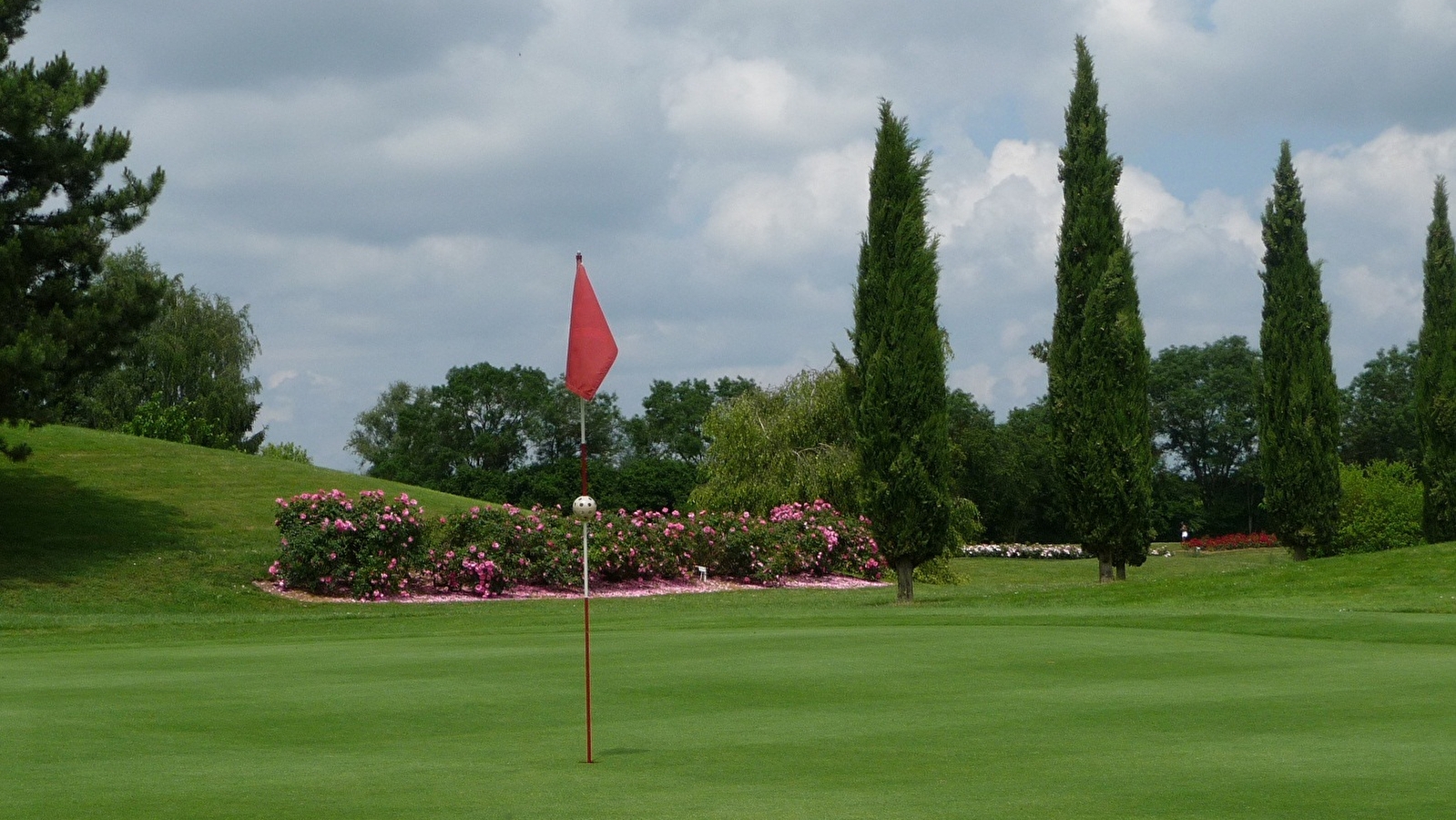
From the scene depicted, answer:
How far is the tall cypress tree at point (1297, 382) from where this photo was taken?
2995cm

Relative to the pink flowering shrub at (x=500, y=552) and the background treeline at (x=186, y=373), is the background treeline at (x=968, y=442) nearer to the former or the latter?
the background treeline at (x=186, y=373)

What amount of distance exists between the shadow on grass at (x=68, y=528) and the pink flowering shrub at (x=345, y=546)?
4.15 metres

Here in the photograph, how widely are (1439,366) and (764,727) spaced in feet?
95.9

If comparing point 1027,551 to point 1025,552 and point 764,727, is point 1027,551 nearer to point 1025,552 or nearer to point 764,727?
point 1025,552

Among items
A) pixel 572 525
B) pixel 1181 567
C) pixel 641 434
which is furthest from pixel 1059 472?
pixel 641 434

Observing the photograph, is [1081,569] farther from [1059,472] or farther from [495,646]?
[495,646]

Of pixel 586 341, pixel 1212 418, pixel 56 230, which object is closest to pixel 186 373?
pixel 56 230

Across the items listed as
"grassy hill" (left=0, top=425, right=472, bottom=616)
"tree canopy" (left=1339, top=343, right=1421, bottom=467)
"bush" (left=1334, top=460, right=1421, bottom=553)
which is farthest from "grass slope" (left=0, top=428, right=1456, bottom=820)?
"tree canopy" (left=1339, top=343, right=1421, bottom=467)


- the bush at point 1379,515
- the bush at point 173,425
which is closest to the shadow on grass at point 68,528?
the bush at point 173,425

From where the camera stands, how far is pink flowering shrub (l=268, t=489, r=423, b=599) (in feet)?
93.6

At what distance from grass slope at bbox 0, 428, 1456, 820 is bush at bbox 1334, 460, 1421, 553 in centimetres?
2396

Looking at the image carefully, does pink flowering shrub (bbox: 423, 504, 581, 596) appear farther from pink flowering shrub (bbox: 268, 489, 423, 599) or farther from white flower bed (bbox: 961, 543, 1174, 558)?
white flower bed (bbox: 961, 543, 1174, 558)

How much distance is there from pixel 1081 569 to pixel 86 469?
3345cm

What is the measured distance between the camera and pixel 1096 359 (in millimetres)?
26797
